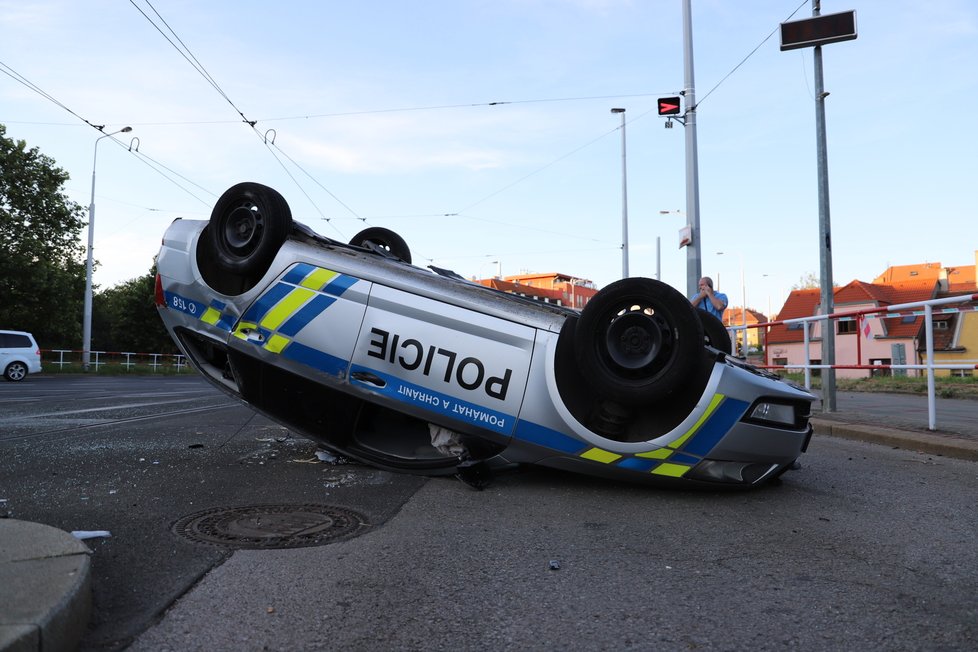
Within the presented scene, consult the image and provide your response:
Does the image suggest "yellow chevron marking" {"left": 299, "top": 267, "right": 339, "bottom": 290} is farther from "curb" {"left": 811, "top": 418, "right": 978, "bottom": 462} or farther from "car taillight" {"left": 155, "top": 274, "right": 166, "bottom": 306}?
"curb" {"left": 811, "top": 418, "right": 978, "bottom": 462}

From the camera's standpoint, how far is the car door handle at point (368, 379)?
4.50 metres

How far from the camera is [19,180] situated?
31.6m

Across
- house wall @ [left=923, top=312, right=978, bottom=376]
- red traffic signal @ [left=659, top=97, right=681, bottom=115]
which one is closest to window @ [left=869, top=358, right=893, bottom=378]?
red traffic signal @ [left=659, top=97, right=681, bottom=115]

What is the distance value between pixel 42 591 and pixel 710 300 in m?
6.92

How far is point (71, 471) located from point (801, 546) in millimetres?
4555

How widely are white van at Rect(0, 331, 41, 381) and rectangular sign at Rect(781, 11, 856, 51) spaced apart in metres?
22.3

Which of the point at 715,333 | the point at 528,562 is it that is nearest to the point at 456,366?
the point at 528,562

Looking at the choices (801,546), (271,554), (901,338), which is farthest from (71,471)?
(901,338)

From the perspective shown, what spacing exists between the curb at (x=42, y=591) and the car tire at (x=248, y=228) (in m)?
2.37

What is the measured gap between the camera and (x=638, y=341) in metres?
4.13

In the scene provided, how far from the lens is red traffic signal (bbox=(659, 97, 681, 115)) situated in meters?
13.1

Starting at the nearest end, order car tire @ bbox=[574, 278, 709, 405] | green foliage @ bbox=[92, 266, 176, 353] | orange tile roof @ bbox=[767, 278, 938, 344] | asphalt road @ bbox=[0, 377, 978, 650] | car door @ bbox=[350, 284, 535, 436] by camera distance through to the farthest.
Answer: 1. asphalt road @ bbox=[0, 377, 978, 650]
2. car tire @ bbox=[574, 278, 709, 405]
3. car door @ bbox=[350, 284, 535, 436]
4. orange tile roof @ bbox=[767, 278, 938, 344]
5. green foliage @ bbox=[92, 266, 176, 353]

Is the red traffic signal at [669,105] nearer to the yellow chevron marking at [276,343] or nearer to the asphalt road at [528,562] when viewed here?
the asphalt road at [528,562]

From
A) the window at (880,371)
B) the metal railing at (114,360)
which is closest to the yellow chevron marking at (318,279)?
the window at (880,371)
